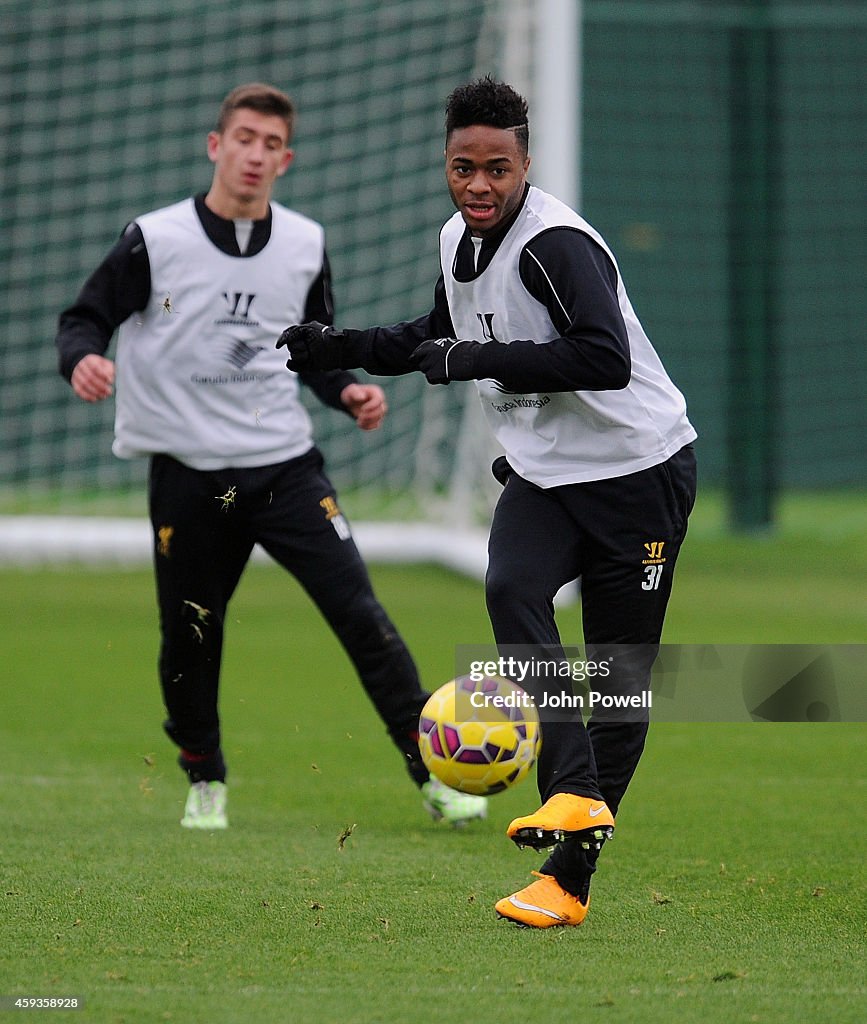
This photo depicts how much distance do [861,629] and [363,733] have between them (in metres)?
3.59

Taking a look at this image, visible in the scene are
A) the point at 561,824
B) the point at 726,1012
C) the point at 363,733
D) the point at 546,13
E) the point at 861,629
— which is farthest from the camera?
the point at 546,13

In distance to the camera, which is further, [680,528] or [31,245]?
[31,245]

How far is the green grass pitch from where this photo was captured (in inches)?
131

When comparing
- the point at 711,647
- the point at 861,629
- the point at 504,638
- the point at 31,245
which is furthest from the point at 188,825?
the point at 31,245

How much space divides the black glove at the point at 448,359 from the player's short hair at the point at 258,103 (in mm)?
1801

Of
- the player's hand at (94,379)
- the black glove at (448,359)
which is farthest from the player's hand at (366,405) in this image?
the black glove at (448,359)

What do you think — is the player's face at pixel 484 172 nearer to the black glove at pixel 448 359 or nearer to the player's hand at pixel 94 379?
the black glove at pixel 448 359

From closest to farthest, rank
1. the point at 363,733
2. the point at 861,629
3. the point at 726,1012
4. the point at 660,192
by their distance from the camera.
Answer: the point at 726,1012 → the point at 363,733 → the point at 861,629 → the point at 660,192

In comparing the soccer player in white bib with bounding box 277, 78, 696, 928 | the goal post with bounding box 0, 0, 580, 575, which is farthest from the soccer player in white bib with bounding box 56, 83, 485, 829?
the goal post with bounding box 0, 0, 580, 575

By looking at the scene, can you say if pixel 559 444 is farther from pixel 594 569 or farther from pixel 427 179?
pixel 427 179

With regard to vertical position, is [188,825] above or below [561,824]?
below

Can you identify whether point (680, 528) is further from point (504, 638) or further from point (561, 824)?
point (561, 824)

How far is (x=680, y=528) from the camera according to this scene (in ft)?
13.4

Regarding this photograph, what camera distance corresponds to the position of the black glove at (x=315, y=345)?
424 centimetres
